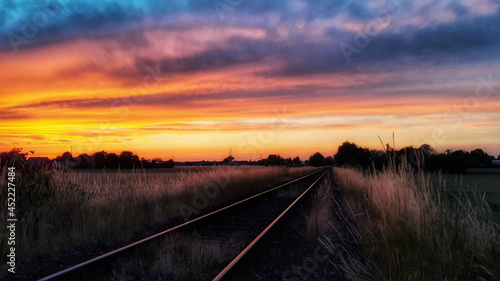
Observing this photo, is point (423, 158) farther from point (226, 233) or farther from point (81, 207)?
point (81, 207)

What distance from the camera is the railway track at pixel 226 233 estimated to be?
5.29 m

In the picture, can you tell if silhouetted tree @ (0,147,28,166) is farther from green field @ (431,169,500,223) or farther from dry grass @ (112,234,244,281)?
green field @ (431,169,500,223)

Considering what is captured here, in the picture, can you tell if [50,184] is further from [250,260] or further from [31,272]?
[250,260]

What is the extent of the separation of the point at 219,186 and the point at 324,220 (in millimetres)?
8921

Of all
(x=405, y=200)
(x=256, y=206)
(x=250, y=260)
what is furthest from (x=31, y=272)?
(x=256, y=206)

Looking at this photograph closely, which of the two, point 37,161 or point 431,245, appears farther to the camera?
point 37,161

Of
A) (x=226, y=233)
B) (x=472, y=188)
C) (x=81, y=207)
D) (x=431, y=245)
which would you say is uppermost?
(x=472, y=188)

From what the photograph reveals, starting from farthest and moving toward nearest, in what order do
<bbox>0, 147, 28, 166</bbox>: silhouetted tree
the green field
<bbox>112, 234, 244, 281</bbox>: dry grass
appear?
<bbox>0, 147, 28, 166</bbox>: silhouetted tree → the green field → <bbox>112, 234, 244, 281</bbox>: dry grass

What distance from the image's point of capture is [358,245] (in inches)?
288

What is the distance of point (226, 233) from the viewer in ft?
29.1

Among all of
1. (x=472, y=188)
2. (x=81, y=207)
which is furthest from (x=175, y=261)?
(x=472, y=188)

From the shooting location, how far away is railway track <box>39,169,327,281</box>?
529 centimetres

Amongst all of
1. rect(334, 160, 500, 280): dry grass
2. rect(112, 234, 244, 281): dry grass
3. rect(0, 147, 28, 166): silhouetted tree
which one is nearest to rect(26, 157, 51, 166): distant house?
rect(0, 147, 28, 166): silhouetted tree

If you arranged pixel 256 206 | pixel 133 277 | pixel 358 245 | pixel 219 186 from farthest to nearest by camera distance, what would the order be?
pixel 219 186
pixel 256 206
pixel 358 245
pixel 133 277
